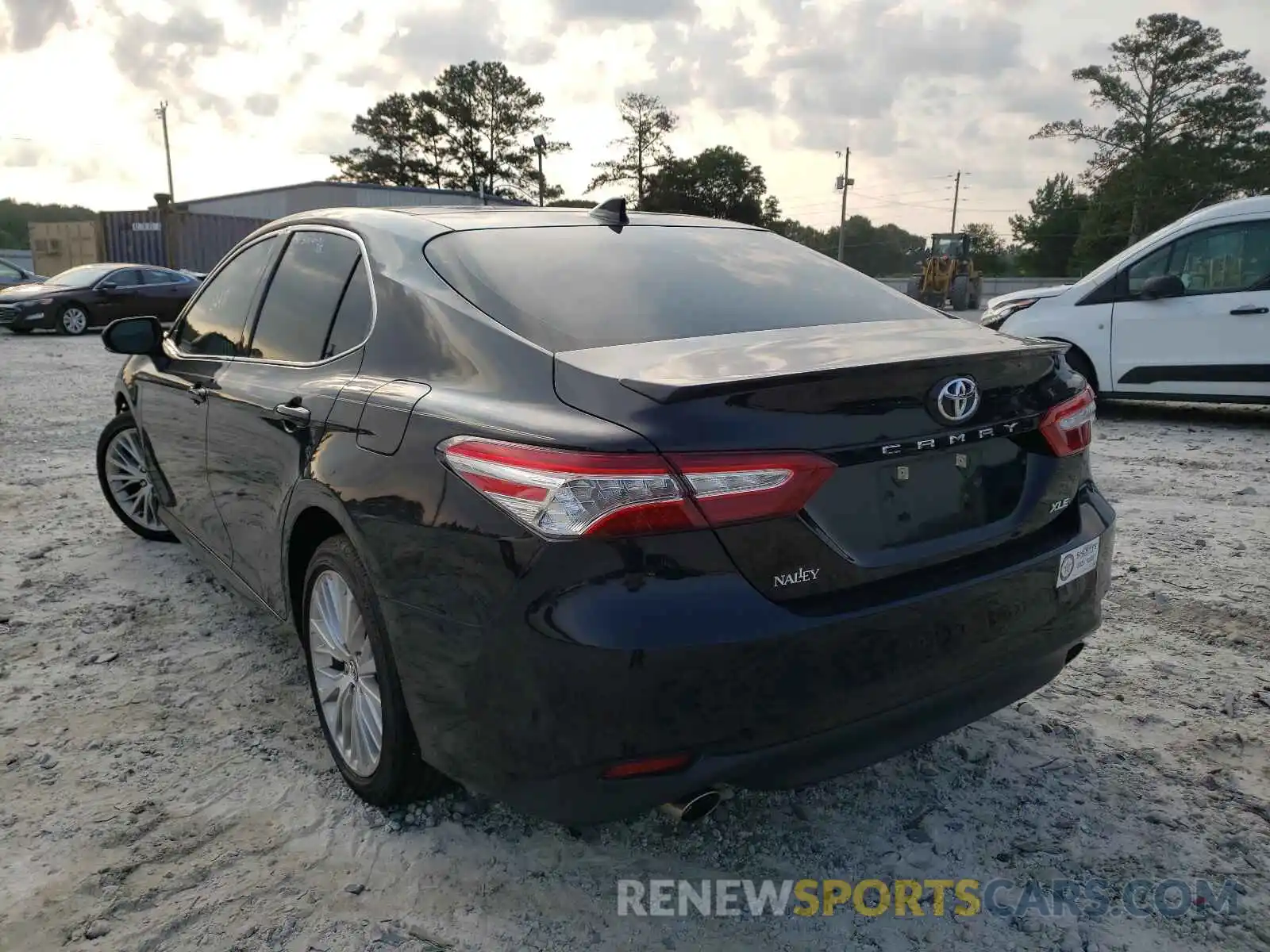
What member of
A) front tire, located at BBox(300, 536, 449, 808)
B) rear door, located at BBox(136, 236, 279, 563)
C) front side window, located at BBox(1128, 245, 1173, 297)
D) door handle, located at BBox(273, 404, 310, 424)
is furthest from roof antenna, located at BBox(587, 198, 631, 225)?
front side window, located at BBox(1128, 245, 1173, 297)

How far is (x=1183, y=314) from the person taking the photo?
7.77 meters

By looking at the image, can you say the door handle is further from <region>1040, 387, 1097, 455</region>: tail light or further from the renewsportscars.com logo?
<region>1040, 387, 1097, 455</region>: tail light

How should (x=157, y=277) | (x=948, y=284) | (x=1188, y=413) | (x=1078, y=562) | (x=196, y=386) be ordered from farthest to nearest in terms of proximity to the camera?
(x=948, y=284) < (x=157, y=277) < (x=1188, y=413) < (x=196, y=386) < (x=1078, y=562)

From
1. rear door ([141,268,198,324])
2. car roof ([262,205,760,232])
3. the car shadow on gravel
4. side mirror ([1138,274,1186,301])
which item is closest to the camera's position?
car roof ([262,205,760,232])

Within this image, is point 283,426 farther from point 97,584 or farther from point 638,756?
point 97,584

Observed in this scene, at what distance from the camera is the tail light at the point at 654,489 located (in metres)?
1.83

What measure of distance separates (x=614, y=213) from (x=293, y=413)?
1218 mm

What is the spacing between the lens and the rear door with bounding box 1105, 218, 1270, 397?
7449 mm

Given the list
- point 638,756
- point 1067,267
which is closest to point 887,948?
point 638,756

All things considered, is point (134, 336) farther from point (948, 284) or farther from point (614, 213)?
point (948, 284)

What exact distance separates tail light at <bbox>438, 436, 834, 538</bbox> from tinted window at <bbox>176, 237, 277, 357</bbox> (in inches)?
82.5

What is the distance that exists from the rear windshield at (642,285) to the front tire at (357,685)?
770 mm

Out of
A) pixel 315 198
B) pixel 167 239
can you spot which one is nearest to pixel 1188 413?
pixel 167 239

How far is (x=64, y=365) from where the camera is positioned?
42.3 ft
